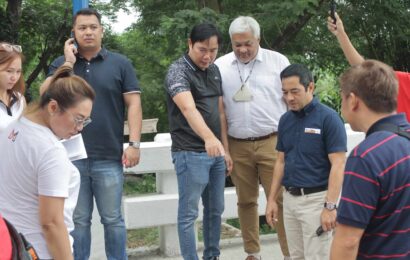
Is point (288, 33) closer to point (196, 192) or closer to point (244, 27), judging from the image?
point (244, 27)

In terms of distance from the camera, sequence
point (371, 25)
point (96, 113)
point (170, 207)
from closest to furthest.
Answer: point (96, 113), point (170, 207), point (371, 25)

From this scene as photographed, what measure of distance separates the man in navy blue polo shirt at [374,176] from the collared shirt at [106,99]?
2237 millimetres

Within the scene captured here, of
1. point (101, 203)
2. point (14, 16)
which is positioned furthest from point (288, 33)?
point (101, 203)

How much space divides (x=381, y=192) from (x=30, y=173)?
4.75 feet

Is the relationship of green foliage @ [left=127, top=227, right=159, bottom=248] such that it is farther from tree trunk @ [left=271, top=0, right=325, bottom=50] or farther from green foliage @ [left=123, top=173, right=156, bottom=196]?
tree trunk @ [left=271, top=0, right=325, bottom=50]

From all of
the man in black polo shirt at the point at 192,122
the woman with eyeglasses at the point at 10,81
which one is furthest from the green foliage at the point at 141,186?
the woman with eyeglasses at the point at 10,81

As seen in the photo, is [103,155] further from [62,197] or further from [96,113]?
[62,197]

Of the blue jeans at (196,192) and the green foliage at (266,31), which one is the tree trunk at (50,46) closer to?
the green foliage at (266,31)

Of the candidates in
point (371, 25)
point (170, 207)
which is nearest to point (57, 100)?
point (170, 207)

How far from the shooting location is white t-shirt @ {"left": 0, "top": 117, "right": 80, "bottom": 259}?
251 cm

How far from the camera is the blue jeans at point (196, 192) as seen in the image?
4.42 meters

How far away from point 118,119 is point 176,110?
0.44m

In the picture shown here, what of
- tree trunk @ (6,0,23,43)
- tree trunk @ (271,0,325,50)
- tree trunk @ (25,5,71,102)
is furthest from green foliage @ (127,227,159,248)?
tree trunk @ (25,5,71,102)

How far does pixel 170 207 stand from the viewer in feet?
17.1
